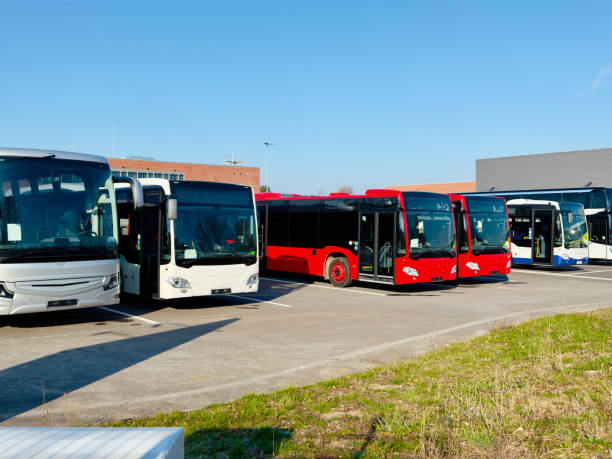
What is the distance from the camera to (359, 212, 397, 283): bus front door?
16.6 metres

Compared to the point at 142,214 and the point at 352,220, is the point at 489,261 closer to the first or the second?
the point at 352,220

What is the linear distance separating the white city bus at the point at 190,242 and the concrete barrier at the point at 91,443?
9.38 metres

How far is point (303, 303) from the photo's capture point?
14.5 meters

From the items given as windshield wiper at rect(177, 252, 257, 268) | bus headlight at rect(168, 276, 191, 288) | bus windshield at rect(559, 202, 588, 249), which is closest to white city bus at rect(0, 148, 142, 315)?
bus headlight at rect(168, 276, 191, 288)

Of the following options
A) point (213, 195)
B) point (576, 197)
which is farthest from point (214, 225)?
point (576, 197)

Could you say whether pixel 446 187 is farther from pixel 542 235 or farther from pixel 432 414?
pixel 432 414

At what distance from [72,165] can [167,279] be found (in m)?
3.01

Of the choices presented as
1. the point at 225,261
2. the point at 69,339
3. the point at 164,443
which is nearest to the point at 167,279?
the point at 225,261

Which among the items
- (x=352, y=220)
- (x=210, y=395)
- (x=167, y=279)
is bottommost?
(x=210, y=395)

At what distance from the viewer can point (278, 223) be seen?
20.8m

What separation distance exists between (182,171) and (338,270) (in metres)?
43.5

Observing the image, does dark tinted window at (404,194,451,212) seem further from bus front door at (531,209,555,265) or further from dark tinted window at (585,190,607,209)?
dark tinted window at (585,190,607,209)

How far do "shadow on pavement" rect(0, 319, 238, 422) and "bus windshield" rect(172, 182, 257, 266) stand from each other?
285 centimetres

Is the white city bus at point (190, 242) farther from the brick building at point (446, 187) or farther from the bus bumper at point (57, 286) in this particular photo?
the brick building at point (446, 187)
